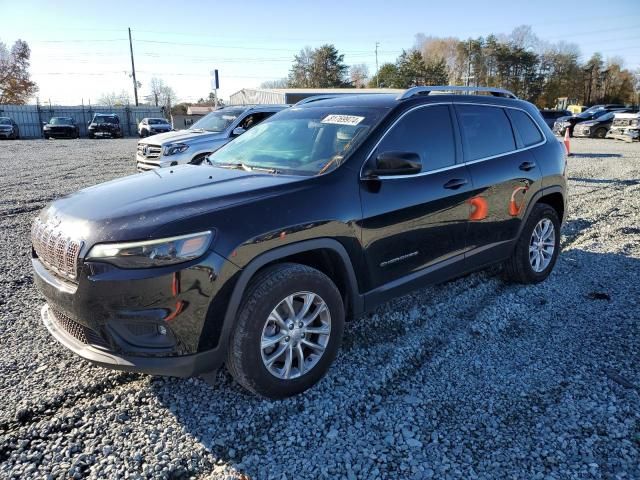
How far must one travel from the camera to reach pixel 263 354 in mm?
2809

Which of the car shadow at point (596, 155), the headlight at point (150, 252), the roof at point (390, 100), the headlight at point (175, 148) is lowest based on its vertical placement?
the car shadow at point (596, 155)

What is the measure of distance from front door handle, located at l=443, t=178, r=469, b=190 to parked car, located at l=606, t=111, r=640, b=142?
943 inches

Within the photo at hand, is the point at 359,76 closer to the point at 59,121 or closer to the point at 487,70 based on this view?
the point at 487,70

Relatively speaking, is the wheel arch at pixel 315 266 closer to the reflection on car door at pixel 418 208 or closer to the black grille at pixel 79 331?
the reflection on car door at pixel 418 208

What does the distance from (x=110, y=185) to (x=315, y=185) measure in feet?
4.90

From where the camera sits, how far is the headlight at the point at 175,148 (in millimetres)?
10055

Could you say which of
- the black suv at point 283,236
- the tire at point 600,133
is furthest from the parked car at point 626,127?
the black suv at point 283,236

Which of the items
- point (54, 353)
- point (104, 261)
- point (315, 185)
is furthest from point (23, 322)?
point (315, 185)

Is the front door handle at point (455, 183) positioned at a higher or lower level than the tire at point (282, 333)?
higher

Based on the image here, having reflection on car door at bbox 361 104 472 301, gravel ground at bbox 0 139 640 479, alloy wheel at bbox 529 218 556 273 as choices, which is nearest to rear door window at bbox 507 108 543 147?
alloy wheel at bbox 529 218 556 273

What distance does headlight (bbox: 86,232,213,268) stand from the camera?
2451 mm

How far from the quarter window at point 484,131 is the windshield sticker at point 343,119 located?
984 millimetres

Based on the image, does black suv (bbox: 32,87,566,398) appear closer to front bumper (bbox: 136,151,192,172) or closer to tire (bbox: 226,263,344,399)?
tire (bbox: 226,263,344,399)

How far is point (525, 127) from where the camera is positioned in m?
4.71
